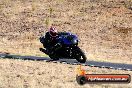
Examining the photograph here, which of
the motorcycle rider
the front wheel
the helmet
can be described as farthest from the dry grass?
the helmet

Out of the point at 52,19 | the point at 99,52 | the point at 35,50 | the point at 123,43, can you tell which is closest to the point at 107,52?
Result: the point at 99,52

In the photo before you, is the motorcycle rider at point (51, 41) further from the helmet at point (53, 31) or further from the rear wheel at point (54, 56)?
the rear wheel at point (54, 56)

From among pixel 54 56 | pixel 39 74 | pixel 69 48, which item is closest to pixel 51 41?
pixel 54 56

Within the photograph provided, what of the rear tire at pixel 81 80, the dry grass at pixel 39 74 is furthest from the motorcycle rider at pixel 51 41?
the rear tire at pixel 81 80

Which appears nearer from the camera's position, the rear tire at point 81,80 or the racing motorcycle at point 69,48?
the rear tire at point 81,80

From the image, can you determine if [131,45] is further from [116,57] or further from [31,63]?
[31,63]

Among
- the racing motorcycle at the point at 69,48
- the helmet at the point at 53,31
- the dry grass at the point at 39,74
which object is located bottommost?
the dry grass at the point at 39,74

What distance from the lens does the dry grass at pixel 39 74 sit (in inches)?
852

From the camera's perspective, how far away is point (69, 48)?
23984 mm

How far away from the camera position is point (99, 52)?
31.2 metres

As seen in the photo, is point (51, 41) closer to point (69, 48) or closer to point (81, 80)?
point (69, 48)

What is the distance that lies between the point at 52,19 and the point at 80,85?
16635 mm

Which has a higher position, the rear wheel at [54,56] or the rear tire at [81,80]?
the rear wheel at [54,56]

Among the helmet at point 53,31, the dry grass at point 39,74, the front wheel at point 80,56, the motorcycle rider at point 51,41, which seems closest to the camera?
the dry grass at point 39,74
